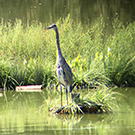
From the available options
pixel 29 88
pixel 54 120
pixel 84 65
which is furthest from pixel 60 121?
pixel 84 65

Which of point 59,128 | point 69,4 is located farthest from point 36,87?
point 69,4

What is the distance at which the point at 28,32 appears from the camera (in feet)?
A: 40.6

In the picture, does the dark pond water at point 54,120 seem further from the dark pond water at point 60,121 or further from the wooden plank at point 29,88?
the wooden plank at point 29,88

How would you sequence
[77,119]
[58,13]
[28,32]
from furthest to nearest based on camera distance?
[58,13] → [28,32] → [77,119]

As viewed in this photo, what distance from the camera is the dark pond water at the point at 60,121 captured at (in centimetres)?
555

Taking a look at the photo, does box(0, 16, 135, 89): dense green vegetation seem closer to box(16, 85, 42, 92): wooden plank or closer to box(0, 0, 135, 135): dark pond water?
box(16, 85, 42, 92): wooden plank

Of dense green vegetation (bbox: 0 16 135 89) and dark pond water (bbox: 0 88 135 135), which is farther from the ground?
dense green vegetation (bbox: 0 16 135 89)

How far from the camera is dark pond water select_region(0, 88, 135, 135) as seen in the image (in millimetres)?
5555

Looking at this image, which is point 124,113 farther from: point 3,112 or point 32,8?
point 32,8

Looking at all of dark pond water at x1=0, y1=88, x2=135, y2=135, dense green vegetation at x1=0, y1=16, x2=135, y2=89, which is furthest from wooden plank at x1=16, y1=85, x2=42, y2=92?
dark pond water at x1=0, y1=88, x2=135, y2=135

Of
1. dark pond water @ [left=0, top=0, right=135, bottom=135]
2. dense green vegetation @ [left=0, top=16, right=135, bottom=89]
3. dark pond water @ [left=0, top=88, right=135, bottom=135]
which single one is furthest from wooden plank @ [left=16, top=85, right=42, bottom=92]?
dark pond water @ [left=0, top=88, right=135, bottom=135]

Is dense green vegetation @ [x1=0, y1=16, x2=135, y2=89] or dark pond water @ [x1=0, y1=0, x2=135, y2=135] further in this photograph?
dense green vegetation @ [x1=0, y1=16, x2=135, y2=89]

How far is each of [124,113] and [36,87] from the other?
10.6 ft

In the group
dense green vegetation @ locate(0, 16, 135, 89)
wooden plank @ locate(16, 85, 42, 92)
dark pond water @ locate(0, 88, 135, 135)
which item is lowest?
dark pond water @ locate(0, 88, 135, 135)
